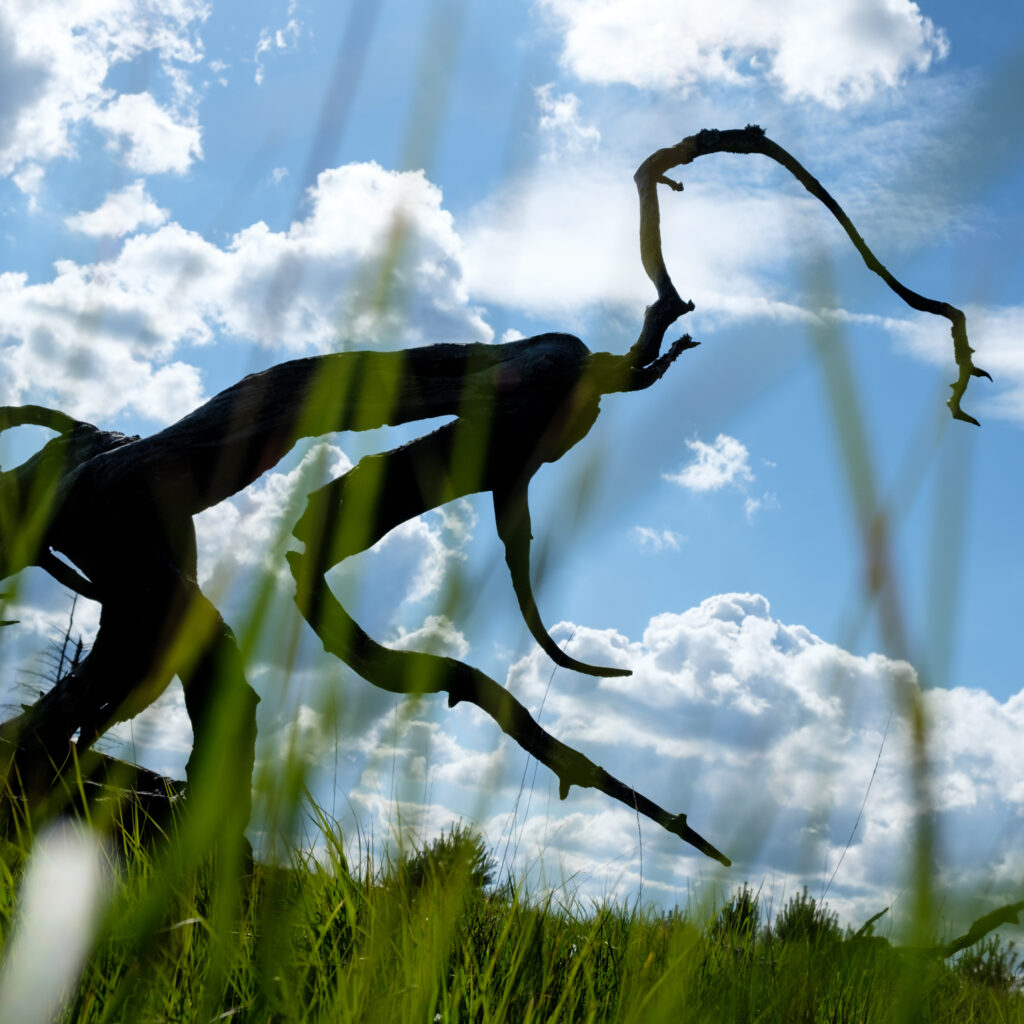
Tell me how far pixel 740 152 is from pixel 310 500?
2083 millimetres

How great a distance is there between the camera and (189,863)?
1.46 metres

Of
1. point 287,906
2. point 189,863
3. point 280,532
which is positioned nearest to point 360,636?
point 280,532

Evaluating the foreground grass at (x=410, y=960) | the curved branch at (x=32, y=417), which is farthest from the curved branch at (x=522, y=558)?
the curved branch at (x=32, y=417)

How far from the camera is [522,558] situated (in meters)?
3.41

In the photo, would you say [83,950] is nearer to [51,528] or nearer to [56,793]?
[56,793]

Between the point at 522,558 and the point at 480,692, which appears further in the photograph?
the point at 522,558

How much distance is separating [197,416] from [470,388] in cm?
91

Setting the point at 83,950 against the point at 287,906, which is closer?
the point at 83,950

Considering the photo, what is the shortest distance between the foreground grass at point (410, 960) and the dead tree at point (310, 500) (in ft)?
2.73

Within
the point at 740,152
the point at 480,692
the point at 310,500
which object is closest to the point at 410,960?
the point at 480,692

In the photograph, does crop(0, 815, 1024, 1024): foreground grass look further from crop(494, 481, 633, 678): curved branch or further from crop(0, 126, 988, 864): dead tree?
crop(494, 481, 633, 678): curved branch

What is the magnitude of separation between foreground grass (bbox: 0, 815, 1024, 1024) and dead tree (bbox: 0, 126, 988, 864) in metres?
0.83

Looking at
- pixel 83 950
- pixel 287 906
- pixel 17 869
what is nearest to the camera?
pixel 83 950

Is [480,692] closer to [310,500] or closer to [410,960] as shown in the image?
[310,500]
